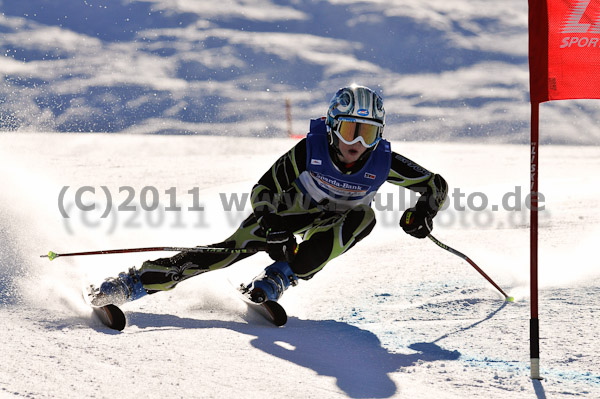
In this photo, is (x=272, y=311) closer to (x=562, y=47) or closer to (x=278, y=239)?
(x=278, y=239)

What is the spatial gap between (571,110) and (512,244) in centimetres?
3006

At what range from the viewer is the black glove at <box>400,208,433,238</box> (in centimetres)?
406

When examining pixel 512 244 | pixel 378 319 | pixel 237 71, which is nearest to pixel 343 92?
pixel 378 319

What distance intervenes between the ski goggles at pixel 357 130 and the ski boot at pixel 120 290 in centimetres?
154

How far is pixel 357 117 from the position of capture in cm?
394

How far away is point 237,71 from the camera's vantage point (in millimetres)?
51562

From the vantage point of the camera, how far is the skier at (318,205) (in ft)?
12.7

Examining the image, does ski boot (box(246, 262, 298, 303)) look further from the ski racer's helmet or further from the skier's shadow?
the ski racer's helmet

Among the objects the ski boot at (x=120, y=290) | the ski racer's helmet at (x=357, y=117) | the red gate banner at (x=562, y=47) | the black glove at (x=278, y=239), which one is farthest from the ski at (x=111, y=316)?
the red gate banner at (x=562, y=47)

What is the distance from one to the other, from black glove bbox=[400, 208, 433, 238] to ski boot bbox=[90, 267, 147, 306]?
170 centimetres

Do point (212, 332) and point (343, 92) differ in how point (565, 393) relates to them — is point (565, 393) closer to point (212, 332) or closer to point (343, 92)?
point (212, 332)

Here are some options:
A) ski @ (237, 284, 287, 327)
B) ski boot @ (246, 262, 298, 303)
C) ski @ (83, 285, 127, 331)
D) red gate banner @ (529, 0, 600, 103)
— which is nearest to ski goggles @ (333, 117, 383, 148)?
ski boot @ (246, 262, 298, 303)

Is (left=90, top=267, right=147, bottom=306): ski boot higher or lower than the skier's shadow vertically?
higher

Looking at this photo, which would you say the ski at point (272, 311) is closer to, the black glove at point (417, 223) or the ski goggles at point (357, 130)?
the black glove at point (417, 223)
